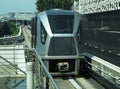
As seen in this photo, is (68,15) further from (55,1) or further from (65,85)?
(55,1)

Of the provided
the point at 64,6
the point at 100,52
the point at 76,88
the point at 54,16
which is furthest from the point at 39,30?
the point at 64,6

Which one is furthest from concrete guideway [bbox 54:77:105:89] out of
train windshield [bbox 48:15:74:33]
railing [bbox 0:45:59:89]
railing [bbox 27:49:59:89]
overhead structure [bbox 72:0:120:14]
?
overhead structure [bbox 72:0:120:14]

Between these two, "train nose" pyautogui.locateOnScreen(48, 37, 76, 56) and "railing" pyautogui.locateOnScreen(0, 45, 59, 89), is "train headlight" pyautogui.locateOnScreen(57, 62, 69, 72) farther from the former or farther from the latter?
"railing" pyautogui.locateOnScreen(0, 45, 59, 89)

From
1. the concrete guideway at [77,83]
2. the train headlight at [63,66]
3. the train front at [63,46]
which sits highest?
the train front at [63,46]

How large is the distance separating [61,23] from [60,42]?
0.91 metres

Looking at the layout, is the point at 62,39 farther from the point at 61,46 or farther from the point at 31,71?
the point at 31,71

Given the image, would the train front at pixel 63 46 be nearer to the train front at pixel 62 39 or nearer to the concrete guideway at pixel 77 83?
the train front at pixel 62 39

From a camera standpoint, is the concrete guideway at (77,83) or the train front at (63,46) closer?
the concrete guideway at (77,83)

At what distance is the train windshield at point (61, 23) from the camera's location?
64.8 feet

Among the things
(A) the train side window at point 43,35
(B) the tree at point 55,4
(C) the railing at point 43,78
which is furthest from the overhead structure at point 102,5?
(B) the tree at point 55,4

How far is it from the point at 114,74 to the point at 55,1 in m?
73.2

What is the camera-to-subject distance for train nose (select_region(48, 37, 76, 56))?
1955cm

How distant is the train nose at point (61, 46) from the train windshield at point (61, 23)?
363mm

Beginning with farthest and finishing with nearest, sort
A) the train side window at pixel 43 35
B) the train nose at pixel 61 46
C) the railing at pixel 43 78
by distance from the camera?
the train side window at pixel 43 35, the train nose at pixel 61 46, the railing at pixel 43 78
